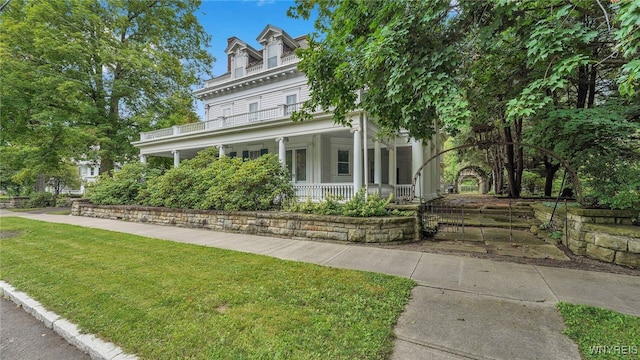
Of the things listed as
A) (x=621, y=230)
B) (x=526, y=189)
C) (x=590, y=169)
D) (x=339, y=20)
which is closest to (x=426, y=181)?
(x=590, y=169)

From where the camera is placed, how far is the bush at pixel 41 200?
16.6 m

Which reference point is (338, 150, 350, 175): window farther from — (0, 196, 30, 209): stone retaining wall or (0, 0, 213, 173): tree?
(0, 196, 30, 209): stone retaining wall

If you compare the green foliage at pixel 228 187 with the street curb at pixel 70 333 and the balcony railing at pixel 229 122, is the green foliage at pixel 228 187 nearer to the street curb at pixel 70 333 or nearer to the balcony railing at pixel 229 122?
the balcony railing at pixel 229 122

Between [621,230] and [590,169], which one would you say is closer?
[621,230]

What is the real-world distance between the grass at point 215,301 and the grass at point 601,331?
1.52 meters

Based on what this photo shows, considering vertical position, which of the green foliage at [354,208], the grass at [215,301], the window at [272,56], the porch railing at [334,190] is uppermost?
the window at [272,56]

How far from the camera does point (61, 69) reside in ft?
49.2

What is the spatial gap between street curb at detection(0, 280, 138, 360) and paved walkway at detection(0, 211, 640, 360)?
2356 millimetres

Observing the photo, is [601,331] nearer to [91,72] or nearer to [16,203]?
[91,72]

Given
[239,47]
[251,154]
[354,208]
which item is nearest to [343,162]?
[251,154]

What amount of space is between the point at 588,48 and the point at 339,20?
4.23 m

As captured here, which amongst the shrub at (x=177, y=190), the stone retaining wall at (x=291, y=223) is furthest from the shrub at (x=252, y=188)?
the shrub at (x=177, y=190)

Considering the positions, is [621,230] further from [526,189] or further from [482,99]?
[526,189]

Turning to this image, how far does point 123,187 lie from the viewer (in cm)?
1154
